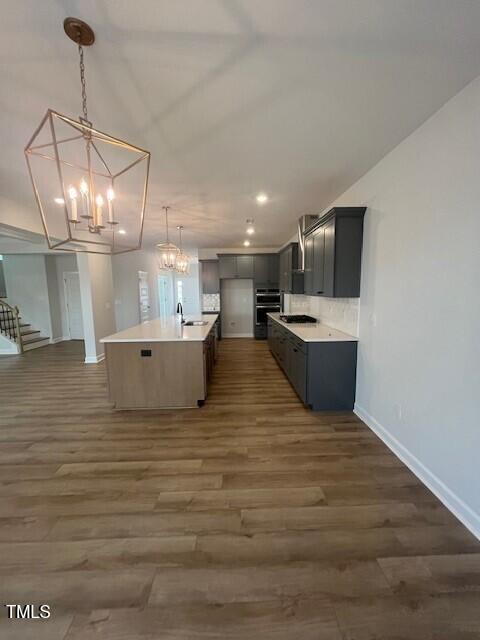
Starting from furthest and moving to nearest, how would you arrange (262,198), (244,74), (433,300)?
(262,198)
(433,300)
(244,74)

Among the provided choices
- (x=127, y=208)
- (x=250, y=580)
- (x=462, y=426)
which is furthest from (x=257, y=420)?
(x=127, y=208)

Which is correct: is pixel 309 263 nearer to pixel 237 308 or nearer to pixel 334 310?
pixel 334 310

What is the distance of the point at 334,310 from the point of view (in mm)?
3885

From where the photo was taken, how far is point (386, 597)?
1254mm

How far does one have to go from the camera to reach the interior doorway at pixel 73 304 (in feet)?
26.1

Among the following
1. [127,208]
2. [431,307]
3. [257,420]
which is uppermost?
[127,208]

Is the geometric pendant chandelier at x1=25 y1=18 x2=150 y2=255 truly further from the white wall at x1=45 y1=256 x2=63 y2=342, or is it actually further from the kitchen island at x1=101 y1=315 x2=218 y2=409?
the white wall at x1=45 y1=256 x2=63 y2=342

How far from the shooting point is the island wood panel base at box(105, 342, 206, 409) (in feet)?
10.7

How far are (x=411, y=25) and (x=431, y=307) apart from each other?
5.34 ft

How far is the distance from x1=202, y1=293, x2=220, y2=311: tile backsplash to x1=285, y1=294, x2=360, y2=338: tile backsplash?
244 cm

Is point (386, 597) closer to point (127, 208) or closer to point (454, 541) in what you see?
point (454, 541)

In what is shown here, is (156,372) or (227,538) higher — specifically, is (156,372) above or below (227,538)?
above

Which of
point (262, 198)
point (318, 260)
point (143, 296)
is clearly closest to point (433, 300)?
point (318, 260)

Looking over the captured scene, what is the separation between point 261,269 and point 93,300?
4.28 meters
